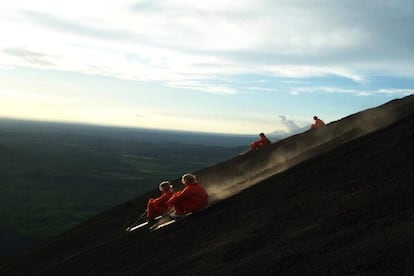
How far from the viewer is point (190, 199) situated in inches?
852

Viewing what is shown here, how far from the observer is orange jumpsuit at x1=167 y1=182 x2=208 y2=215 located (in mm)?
21516

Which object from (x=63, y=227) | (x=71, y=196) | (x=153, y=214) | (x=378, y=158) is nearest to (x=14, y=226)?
(x=63, y=227)

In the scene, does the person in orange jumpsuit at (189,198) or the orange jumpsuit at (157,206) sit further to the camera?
the orange jumpsuit at (157,206)

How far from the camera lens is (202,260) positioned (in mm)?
15242

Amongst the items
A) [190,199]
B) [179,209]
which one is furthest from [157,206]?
[190,199]

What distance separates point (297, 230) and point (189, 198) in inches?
295

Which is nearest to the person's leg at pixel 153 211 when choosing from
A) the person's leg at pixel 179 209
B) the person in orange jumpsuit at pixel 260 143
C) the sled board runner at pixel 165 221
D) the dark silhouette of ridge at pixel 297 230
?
the sled board runner at pixel 165 221

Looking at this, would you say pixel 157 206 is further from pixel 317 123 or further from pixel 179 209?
pixel 317 123

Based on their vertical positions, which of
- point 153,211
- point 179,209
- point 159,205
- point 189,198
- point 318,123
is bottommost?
point 179,209

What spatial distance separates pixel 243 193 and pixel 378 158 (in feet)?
17.9

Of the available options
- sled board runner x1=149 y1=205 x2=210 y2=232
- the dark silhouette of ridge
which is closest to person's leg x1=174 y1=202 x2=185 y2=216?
sled board runner x1=149 y1=205 x2=210 y2=232

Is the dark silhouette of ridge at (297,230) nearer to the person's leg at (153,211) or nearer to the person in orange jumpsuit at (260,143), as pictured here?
the person's leg at (153,211)

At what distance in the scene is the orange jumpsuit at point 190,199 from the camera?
21516 mm

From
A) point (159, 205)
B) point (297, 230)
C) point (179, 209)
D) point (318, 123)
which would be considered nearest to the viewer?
point (297, 230)
